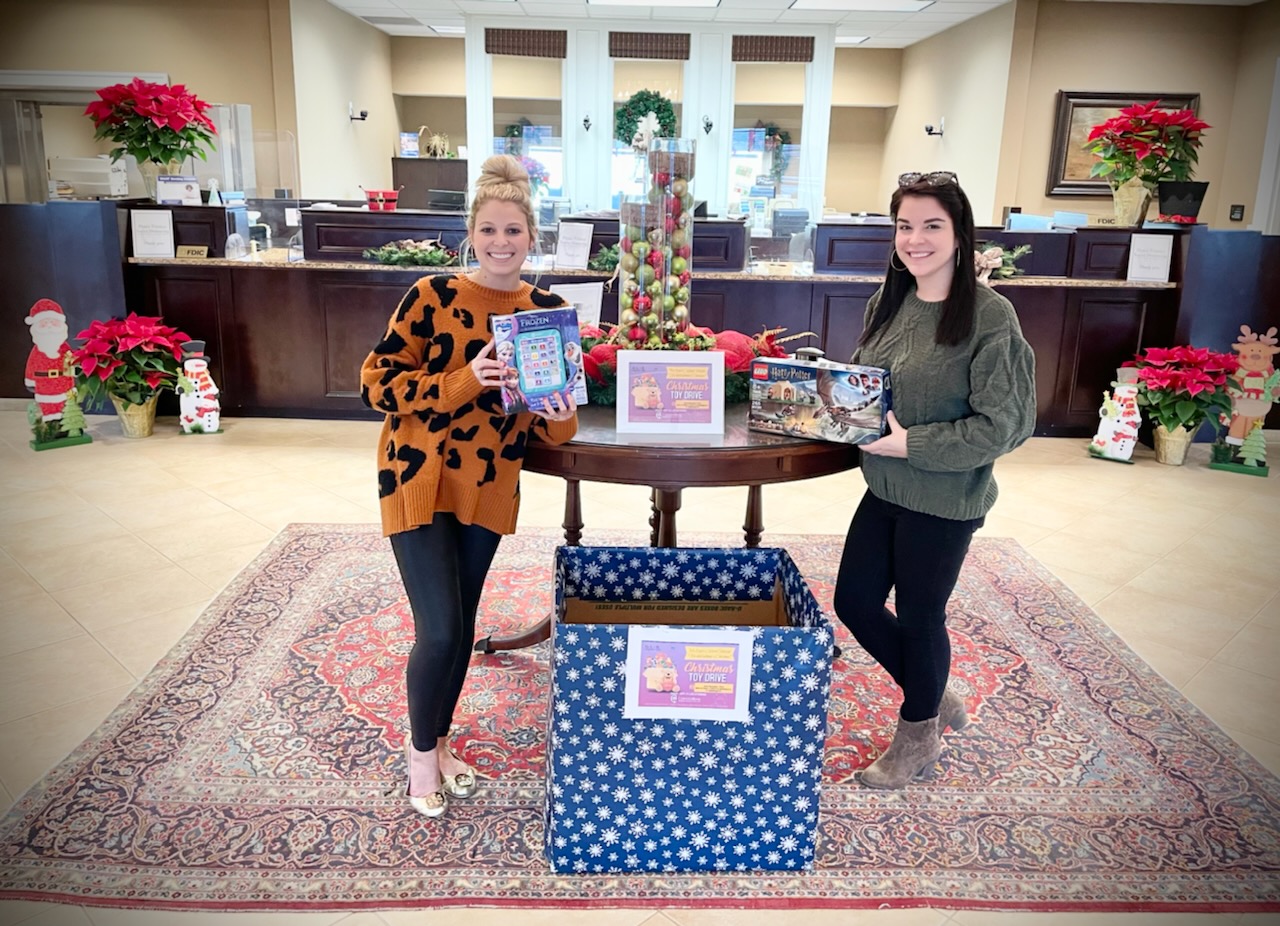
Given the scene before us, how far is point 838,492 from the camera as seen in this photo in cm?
451

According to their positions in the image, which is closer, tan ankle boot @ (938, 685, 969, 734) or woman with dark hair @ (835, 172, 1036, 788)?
woman with dark hair @ (835, 172, 1036, 788)

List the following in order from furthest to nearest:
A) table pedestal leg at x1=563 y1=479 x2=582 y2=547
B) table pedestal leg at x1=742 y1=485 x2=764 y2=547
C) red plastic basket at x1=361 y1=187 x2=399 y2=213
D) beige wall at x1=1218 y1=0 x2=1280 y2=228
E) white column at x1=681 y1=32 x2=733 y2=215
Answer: white column at x1=681 y1=32 x2=733 y2=215 → beige wall at x1=1218 y1=0 x2=1280 y2=228 → red plastic basket at x1=361 y1=187 x2=399 y2=213 → table pedestal leg at x1=742 y1=485 x2=764 y2=547 → table pedestal leg at x1=563 y1=479 x2=582 y2=547

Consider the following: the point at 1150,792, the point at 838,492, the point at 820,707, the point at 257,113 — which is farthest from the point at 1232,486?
the point at 257,113

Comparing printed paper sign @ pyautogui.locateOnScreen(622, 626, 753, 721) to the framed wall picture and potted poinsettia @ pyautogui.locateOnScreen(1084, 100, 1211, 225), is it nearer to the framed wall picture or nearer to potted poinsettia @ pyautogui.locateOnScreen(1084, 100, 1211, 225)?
potted poinsettia @ pyautogui.locateOnScreen(1084, 100, 1211, 225)

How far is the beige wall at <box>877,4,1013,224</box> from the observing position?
330 inches

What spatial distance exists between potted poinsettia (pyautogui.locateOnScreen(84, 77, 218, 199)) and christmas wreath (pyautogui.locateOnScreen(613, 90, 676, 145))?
14.4 feet

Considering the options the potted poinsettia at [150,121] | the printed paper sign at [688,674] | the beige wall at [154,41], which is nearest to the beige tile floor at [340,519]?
the printed paper sign at [688,674]

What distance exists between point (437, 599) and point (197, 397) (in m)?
3.86

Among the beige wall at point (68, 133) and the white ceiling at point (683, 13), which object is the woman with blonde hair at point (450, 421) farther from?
the beige wall at point (68, 133)

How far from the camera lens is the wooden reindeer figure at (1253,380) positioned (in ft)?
15.9

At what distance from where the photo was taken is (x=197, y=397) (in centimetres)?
512

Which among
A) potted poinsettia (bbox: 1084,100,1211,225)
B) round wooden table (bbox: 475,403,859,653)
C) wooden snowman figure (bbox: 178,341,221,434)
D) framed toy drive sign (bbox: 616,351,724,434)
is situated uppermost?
potted poinsettia (bbox: 1084,100,1211,225)

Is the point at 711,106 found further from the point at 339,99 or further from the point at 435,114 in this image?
the point at 435,114

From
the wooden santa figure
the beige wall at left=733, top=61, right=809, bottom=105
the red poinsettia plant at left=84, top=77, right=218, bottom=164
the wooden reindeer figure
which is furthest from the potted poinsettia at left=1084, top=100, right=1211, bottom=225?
the wooden santa figure
